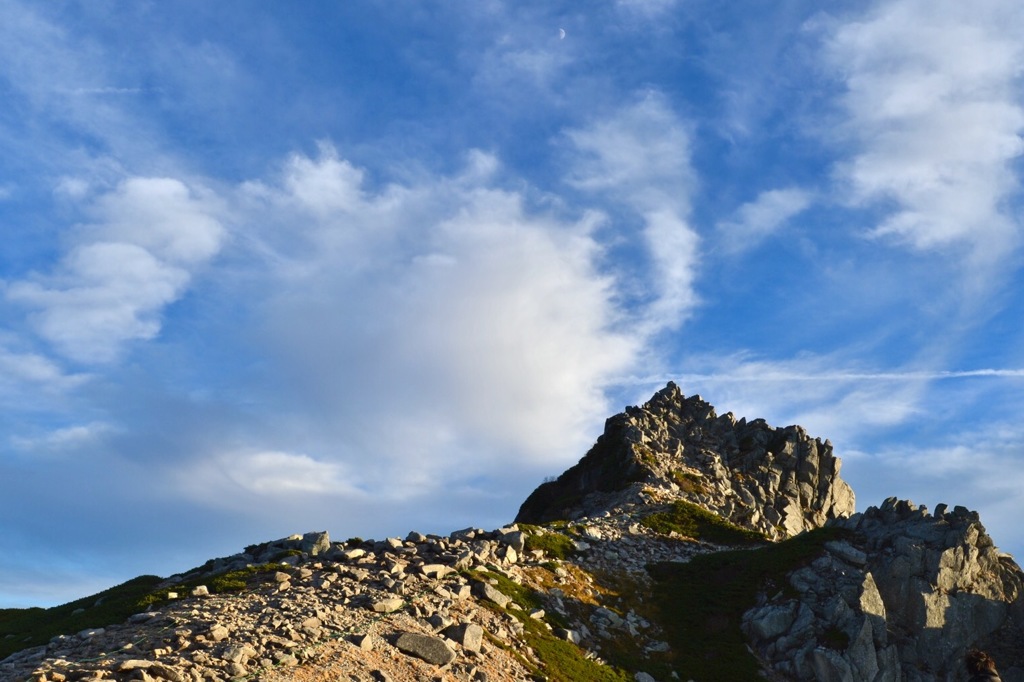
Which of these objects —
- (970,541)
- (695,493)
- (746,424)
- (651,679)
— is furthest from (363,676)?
(746,424)

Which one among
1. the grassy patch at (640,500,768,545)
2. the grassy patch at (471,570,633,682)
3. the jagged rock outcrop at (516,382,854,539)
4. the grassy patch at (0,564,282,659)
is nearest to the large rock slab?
the grassy patch at (471,570,633,682)

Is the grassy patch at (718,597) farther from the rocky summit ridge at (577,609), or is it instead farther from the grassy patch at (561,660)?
the grassy patch at (561,660)

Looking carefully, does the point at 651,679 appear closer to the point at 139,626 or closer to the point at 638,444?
the point at 139,626

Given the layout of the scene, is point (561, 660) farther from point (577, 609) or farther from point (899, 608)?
point (899, 608)

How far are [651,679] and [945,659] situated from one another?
20513mm

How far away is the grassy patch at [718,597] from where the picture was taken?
41.1 m

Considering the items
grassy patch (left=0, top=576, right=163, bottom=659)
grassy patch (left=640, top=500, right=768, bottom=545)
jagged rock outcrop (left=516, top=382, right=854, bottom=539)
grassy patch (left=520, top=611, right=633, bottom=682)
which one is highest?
jagged rock outcrop (left=516, top=382, right=854, bottom=539)

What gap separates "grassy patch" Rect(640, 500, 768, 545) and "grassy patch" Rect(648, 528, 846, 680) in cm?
583

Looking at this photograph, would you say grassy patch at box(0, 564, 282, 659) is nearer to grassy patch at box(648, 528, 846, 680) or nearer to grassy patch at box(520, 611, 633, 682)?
grassy patch at box(520, 611, 633, 682)

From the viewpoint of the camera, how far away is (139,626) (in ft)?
100

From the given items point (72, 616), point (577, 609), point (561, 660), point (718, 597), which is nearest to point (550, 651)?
point (561, 660)

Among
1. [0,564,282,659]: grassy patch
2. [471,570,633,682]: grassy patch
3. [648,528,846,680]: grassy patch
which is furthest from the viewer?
[648,528,846,680]: grassy patch

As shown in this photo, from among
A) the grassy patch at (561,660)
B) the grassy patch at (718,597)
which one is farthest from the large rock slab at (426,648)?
the grassy patch at (718,597)

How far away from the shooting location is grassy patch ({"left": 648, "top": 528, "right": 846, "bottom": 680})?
1617 inches
